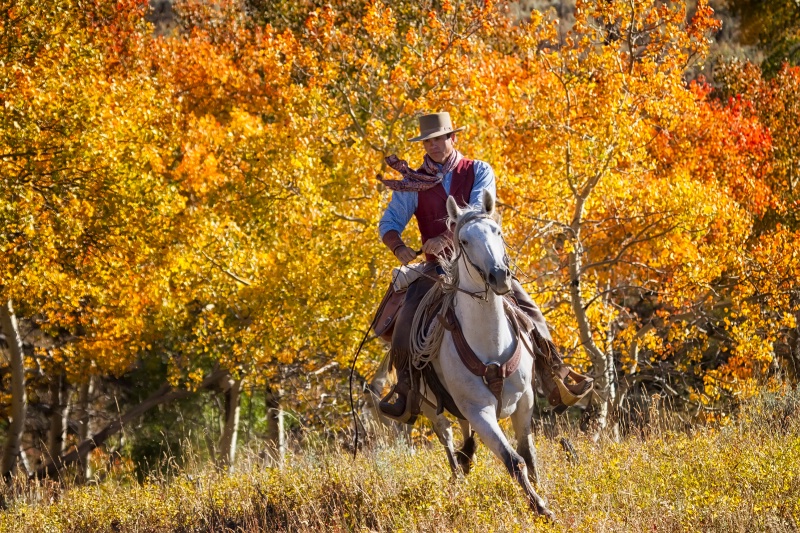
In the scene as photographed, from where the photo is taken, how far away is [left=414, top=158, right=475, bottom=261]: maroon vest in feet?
26.1

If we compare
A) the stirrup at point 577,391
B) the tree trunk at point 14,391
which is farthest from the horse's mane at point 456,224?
the tree trunk at point 14,391

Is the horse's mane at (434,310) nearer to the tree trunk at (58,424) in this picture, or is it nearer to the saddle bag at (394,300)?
the saddle bag at (394,300)

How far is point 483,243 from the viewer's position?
6461 millimetres

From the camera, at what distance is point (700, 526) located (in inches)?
224

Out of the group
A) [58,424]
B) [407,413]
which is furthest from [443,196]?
[58,424]

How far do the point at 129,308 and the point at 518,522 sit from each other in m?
16.4

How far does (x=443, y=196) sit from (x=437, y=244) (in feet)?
1.68

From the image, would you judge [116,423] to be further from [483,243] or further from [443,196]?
[483,243]

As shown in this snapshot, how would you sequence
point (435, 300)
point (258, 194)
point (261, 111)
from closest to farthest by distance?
point (435, 300) < point (258, 194) < point (261, 111)

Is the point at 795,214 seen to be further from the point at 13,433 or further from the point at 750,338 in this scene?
the point at 13,433

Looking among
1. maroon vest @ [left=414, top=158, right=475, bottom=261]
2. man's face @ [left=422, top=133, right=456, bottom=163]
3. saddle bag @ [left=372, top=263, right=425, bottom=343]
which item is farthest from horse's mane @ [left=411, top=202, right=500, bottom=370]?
man's face @ [left=422, top=133, right=456, bottom=163]

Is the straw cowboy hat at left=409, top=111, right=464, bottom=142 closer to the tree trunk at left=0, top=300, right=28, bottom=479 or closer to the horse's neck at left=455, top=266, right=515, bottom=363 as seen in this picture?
the horse's neck at left=455, top=266, right=515, bottom=363

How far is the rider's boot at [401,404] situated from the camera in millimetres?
7711

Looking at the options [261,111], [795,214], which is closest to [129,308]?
[261,111]
